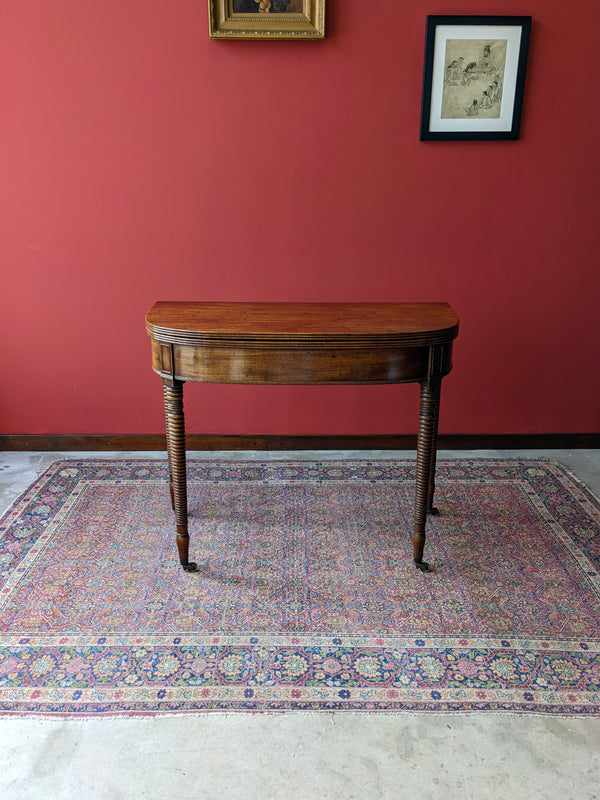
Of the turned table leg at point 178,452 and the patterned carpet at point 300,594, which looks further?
the turned table leg at point 178,452

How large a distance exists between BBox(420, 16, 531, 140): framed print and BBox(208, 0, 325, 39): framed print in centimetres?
52

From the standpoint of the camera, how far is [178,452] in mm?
2350

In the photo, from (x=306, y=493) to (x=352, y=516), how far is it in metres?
0.29

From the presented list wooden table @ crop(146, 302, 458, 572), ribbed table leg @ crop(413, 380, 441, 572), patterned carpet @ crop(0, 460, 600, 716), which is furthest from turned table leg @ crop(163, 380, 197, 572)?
ribbed table leg @ crop(413, 380, 441, 572)

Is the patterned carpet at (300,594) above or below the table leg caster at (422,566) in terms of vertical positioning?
below

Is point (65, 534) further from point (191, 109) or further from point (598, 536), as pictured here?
point (598, 536)

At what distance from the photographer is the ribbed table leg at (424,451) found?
7.48 ft

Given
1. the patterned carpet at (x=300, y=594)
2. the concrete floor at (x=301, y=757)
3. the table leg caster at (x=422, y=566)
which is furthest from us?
the table leg caster at (x=422, y=566)

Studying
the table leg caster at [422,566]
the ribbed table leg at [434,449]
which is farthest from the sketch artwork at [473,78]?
the table leg caster at [422,566]

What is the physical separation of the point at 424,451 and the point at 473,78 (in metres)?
1.82

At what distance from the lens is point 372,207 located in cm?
317

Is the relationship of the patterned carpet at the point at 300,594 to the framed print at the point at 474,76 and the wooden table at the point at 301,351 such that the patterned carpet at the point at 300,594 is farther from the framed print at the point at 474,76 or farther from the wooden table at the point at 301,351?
the framed print at the point at 474,76

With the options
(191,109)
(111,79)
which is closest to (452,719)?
(191,109)

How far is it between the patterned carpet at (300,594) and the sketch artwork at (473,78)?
1.71 m
